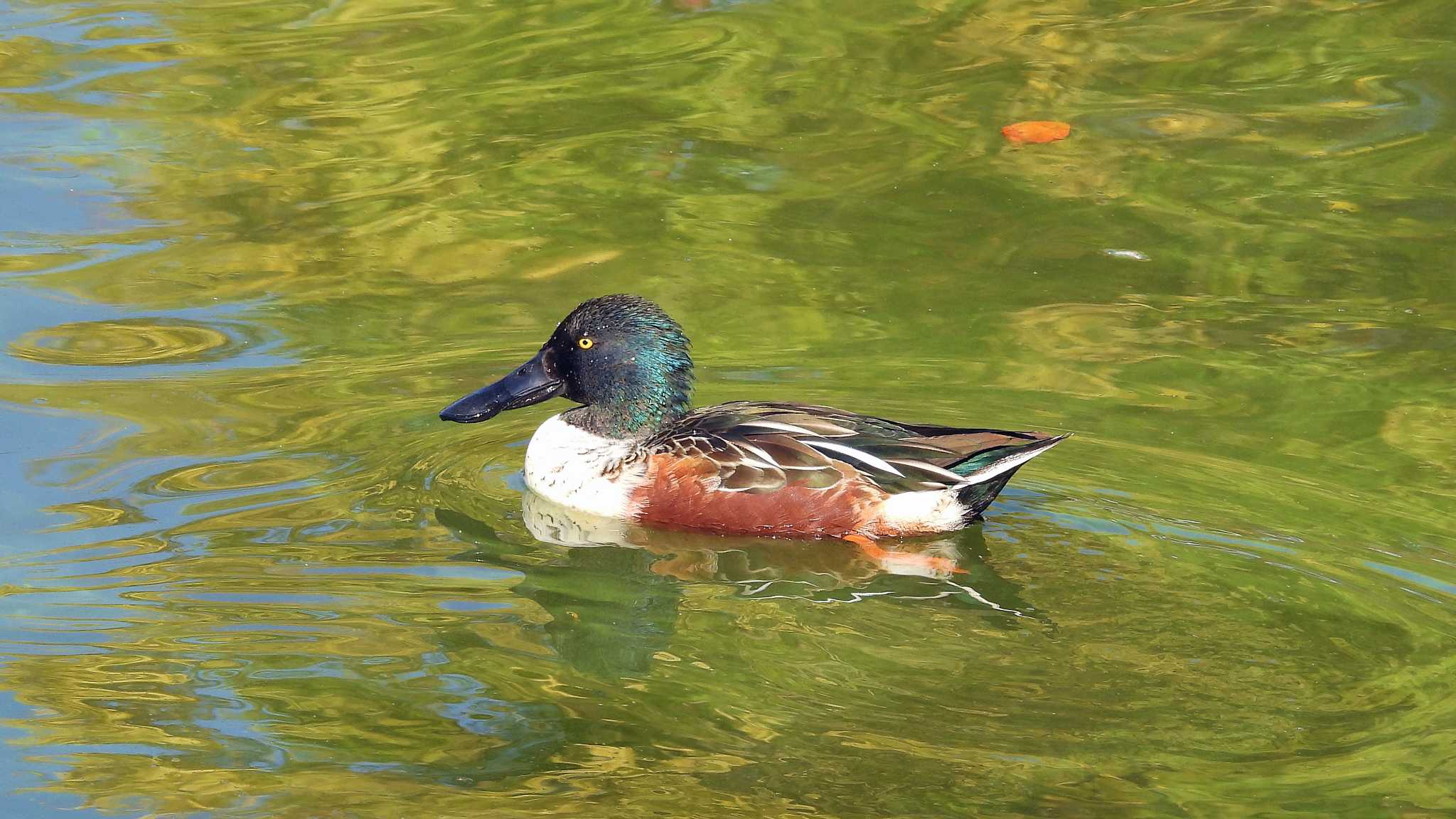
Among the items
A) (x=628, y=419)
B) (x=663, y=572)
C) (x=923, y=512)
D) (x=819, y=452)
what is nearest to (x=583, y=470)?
(x=628, y=419)

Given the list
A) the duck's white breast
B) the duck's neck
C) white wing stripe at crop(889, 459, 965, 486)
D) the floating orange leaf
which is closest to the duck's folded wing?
white wing stripe at crop(889, 459, 965, 486)

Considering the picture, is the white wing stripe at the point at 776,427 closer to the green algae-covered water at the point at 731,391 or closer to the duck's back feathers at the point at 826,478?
the duck's back feathers at the point at 826,478

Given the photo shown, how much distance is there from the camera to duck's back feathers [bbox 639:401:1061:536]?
7.40 meters

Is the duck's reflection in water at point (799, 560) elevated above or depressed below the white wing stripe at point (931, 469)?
below

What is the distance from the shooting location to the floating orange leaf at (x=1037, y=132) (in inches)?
454

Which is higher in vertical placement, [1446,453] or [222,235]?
[222,235]

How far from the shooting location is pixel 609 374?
26.3ft

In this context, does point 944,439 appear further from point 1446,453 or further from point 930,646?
point 1446,453

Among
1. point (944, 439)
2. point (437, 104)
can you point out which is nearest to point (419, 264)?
point (437, 104)

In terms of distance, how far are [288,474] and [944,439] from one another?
9.25 ft

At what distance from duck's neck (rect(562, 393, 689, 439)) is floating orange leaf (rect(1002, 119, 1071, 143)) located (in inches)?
172

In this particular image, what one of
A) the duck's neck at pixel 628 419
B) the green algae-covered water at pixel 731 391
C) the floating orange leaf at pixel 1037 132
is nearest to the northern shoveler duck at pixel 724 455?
the duck's neck at pixel 628 419

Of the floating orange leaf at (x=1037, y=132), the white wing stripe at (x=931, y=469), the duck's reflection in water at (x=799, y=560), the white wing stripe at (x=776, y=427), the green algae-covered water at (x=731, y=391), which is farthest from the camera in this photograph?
the floating orange leaf at (x=1037, y=132)

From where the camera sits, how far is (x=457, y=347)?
30.5ft
